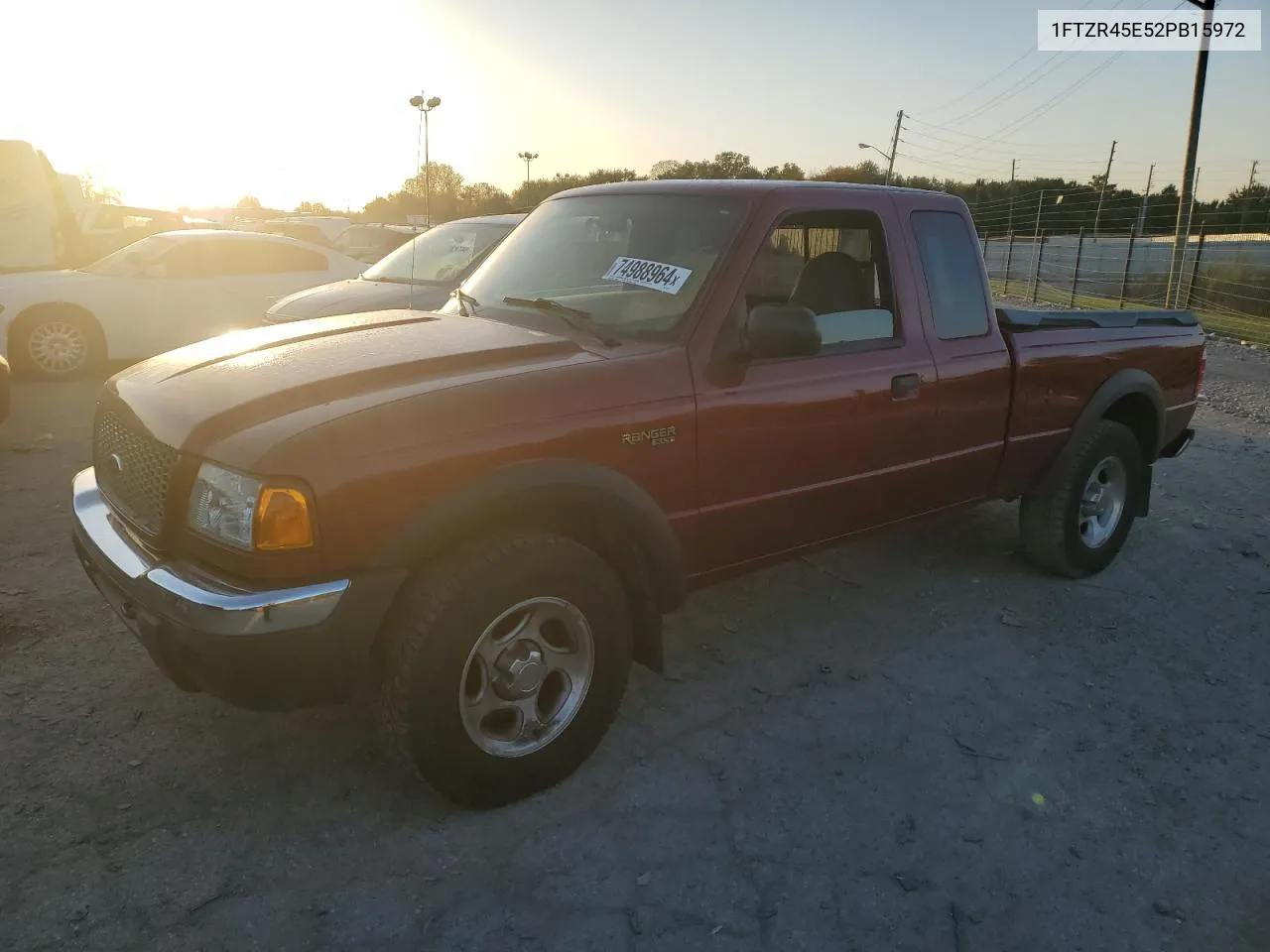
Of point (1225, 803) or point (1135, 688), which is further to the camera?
point (1135, 688)

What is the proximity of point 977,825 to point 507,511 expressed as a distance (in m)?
1.78

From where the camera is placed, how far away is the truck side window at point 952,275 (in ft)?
12.8

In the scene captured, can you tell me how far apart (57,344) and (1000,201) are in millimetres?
30691

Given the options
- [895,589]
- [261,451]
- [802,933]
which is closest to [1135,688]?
[895,589]

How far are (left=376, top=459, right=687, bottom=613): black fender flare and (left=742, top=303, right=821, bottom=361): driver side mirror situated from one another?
2.12 feet

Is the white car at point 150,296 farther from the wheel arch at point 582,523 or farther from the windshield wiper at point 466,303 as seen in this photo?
the wheel arch at point 582,523

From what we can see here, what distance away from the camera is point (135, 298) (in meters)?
9.38

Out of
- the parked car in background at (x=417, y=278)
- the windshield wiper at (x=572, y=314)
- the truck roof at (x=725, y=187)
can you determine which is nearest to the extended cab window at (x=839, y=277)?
the truck roof at (x=725, y=187)

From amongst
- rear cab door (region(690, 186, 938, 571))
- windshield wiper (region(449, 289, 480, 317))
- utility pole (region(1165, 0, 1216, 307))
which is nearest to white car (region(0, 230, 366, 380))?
windshield wiper (region(449, 289, 480, 317))

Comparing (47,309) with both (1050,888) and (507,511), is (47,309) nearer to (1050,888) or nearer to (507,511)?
(507,511)

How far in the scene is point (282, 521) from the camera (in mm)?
2330

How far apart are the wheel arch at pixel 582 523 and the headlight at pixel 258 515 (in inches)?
9.2

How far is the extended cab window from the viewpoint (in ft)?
11.9

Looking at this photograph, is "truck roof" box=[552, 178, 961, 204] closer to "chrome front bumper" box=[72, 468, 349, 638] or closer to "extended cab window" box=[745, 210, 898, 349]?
"extended cab window" box=[745, 210, 898, 349]
